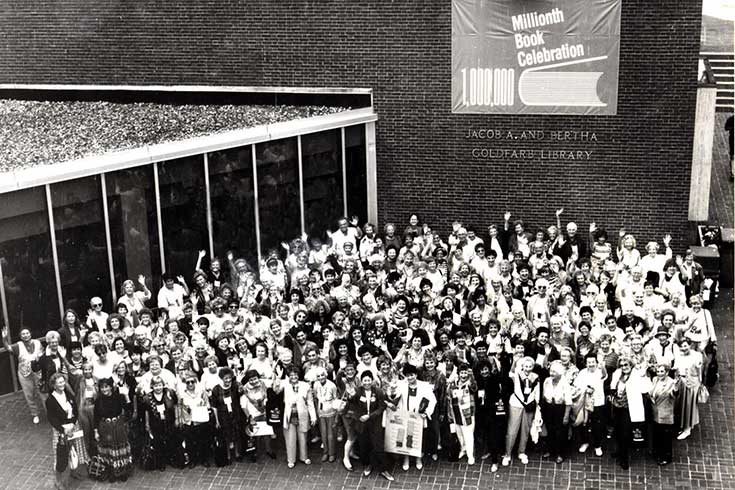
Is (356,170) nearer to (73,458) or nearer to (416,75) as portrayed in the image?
(416,75)

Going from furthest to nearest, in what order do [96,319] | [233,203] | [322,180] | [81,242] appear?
[322,180]
[233,203]
[81,242]
[96,319]

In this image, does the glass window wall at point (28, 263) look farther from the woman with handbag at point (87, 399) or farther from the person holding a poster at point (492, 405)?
the person holding a poster at point (492, 405)

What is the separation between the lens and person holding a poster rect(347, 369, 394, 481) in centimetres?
1176

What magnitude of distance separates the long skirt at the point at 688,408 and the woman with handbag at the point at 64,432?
7262mm

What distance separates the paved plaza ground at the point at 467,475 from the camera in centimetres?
1165

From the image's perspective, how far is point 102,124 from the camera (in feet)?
57.8

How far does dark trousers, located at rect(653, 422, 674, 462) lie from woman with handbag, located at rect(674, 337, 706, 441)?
0.38 meters

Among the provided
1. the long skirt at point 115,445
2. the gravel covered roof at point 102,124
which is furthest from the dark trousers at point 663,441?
the gravel covered roof at point 102,124

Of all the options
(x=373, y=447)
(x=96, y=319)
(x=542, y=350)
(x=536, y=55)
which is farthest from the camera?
(x=536, y=55)

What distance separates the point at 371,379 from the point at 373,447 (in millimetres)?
870

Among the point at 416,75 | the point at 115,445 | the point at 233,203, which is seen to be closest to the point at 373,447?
the point at 115,445

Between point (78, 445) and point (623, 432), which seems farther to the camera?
point (78, 445)

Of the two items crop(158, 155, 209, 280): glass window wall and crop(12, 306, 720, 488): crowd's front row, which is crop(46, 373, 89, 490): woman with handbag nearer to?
crop(12, 306, 720, 488): crowd's front row

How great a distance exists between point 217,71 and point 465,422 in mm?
9559
